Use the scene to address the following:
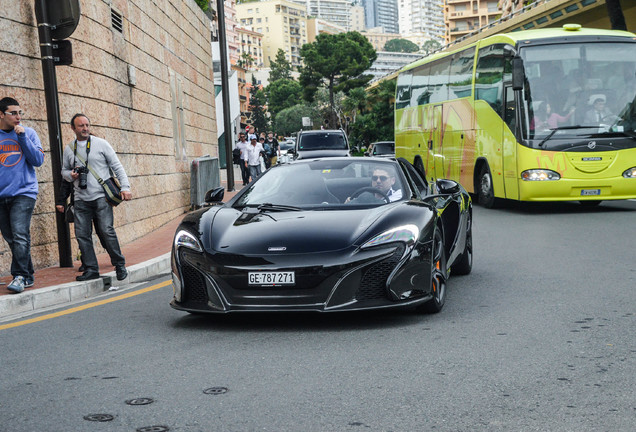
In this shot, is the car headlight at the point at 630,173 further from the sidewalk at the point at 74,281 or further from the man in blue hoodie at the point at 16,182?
the man in blue hoodie at the point at 16,182

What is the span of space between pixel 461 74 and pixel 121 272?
39.2 feet

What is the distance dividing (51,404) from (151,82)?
12209 mm

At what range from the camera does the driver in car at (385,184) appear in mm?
7027

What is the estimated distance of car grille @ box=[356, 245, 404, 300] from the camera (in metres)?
5.84

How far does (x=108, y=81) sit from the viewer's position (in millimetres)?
12555

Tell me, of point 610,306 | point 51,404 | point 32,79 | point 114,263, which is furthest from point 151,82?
point 51,404

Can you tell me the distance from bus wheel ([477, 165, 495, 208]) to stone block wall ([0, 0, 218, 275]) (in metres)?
6.11

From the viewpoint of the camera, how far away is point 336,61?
93312 millimetres

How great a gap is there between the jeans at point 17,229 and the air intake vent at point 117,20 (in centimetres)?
574

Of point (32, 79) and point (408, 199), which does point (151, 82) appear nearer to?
point (32, 79)

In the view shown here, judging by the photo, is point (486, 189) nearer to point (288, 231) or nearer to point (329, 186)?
point (329, 186)

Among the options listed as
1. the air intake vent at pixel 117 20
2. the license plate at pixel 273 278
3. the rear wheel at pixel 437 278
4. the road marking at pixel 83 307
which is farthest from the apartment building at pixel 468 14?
the license plate at pixel 273 278

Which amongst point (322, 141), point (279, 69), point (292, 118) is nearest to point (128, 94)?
point (322, 141)

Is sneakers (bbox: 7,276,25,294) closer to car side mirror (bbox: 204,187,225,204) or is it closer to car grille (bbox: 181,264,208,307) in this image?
car side mirror (bbox: 204,187,225,204)
